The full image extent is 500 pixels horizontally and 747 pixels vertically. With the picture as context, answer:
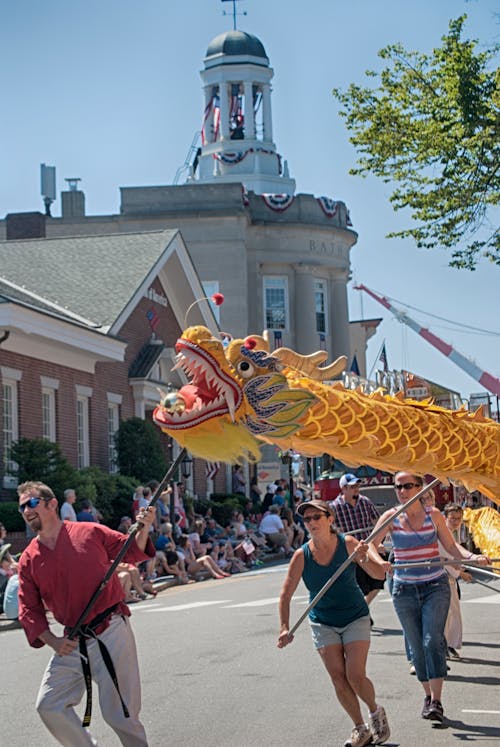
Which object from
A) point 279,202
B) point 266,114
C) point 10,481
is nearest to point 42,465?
point 10,481

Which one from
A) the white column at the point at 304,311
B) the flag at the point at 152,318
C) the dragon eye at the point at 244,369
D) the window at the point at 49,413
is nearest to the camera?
the dragon eye at the point at 244,369

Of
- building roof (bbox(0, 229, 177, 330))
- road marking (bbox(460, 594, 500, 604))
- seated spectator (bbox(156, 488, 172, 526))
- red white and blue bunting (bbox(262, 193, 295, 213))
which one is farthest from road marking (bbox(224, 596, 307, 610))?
red white and blue bunting (bbox(262, 193, 295, 213))

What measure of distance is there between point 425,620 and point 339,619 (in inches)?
56.7

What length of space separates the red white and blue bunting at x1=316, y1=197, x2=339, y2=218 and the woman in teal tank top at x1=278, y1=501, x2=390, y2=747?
4697 cm

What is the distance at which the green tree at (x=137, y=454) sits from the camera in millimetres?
32031

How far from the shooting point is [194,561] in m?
25.9

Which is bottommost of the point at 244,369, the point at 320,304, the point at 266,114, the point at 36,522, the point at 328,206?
the point at 36,522

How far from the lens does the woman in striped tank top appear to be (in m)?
9.62

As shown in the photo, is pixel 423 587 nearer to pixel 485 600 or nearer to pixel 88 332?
pixel 485 600

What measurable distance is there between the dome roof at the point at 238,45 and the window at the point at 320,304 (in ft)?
45.2

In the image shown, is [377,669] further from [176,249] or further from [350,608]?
[176,249]

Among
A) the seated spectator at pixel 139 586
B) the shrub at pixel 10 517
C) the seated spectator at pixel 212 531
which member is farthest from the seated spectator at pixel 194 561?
the shrub at pixel 10 517

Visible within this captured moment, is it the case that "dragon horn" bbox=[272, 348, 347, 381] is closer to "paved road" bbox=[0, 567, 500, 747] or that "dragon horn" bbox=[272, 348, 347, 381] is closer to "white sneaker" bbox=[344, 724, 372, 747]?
"white sneaker" bbox=[344, 724, 372, 747]

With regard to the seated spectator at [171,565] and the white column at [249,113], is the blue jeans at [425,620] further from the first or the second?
the white column at [249,113]
